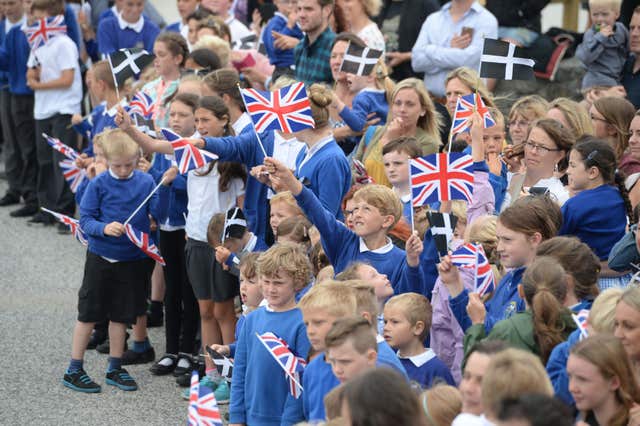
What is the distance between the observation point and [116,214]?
7543 mm

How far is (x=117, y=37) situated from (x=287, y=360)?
23.7 feet

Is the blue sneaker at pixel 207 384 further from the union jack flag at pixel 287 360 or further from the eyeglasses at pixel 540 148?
the eyeglasses at pixel 540 148

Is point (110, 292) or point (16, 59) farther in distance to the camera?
point (16, 59)

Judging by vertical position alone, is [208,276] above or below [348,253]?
below

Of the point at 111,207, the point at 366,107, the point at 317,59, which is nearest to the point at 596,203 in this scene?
the point at 366,107

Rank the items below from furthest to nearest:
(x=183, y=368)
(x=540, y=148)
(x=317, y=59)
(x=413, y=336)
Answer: (x=317, y=59), (x=183, y=368), (x=540, y=148), (x=413, y=336)

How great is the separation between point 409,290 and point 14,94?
7463 millimetres

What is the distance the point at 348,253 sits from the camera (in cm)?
612

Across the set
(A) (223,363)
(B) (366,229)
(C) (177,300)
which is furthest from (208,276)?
(B) (366,229)

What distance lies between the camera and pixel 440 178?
6066 mm

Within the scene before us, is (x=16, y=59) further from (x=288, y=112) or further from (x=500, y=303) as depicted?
(x=500, y=303)

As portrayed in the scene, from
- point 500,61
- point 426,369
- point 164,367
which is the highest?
point 500,61

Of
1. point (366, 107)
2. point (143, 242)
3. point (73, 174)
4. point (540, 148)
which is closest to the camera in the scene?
point (540, 148)

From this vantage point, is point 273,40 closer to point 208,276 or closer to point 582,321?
point 208,276
